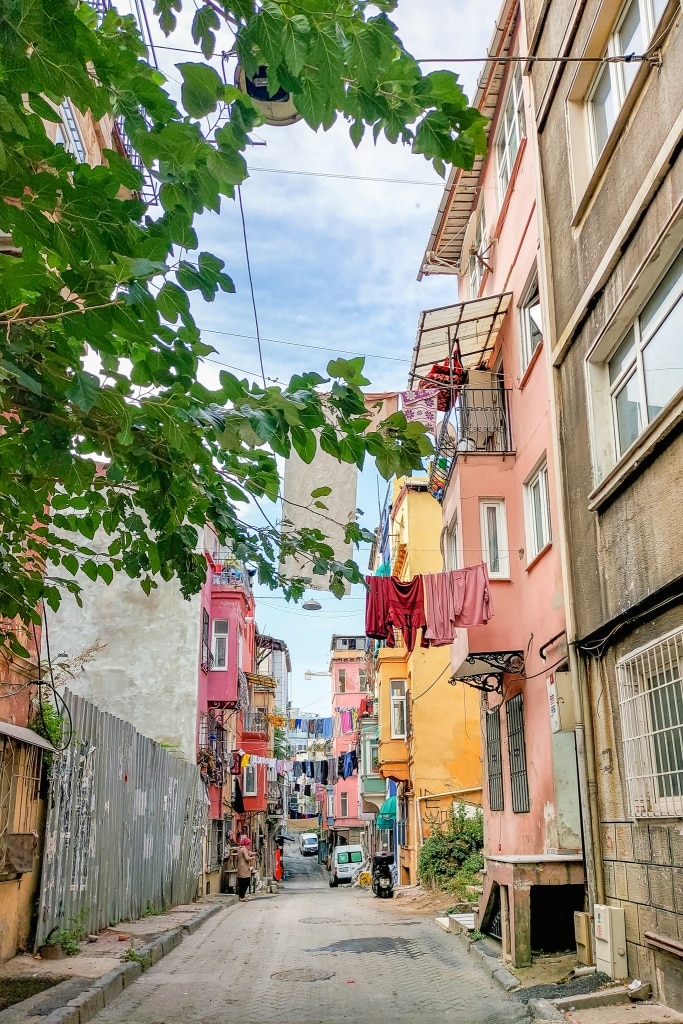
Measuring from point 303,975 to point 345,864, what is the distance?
37.8m

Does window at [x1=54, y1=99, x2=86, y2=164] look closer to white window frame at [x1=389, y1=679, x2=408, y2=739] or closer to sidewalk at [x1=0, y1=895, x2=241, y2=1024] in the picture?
sidewalk at [x1=0, y1=895, x2=241, y2=1024]

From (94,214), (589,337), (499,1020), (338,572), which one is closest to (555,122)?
(589,337)

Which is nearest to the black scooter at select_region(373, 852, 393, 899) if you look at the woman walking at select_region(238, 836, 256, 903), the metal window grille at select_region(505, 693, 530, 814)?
the woman walking at select_region(238, 836, 256, 903)

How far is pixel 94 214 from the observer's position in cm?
418

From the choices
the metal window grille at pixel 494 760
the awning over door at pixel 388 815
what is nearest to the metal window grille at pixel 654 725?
the metal window grille at pixel 494 760

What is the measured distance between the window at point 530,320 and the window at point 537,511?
1.74 meters

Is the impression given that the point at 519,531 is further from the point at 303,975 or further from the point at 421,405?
the point at 303,975

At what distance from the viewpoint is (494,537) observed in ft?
48.8

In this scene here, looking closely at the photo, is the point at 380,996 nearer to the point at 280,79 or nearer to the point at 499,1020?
the point at 499,1020

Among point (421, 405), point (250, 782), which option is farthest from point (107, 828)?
point (250, 782)

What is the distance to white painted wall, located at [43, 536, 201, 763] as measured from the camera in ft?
82.4

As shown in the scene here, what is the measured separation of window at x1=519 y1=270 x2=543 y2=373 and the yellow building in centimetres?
1128

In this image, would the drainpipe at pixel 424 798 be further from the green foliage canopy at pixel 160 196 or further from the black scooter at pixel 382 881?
the green foliage canopy at pixel 160 196

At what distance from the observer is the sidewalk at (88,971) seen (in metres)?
7.25
